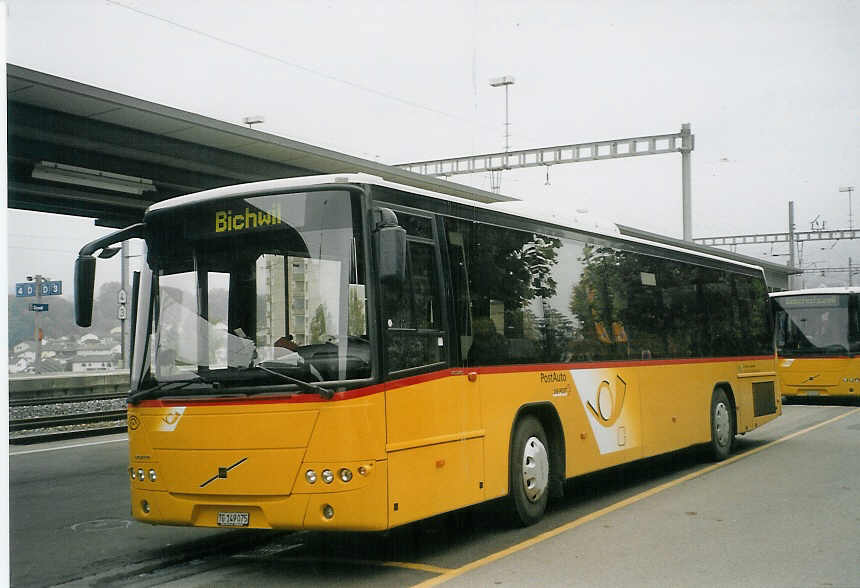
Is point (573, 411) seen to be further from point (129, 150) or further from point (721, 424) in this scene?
point (129, 150)

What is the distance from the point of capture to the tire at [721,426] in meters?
13.8

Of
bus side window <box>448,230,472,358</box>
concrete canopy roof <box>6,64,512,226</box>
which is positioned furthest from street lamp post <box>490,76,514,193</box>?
bus side window <box>448,230,472,358</box>

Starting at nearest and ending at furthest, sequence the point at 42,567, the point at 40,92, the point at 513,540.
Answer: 1. the point at 42,567
2. the point at 513,540
3. the point at 40,92

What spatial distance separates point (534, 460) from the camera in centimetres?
911

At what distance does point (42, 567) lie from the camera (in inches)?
312

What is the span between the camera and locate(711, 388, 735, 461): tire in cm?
1379

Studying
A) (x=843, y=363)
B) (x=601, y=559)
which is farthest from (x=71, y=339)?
(x=843, y=363)

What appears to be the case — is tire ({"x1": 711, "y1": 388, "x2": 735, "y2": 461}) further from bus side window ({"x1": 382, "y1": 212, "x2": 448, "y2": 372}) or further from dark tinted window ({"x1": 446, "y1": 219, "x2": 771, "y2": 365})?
bus side window ({"x1": 382, "y1": 212, "x2": 448, "y2": 372})

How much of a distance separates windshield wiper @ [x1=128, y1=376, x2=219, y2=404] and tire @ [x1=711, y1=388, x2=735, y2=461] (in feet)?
28.3

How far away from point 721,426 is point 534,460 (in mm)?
5966

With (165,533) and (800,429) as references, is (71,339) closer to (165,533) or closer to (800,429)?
(165,533)

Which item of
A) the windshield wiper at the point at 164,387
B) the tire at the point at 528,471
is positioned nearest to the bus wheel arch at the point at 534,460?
the tire at the point at 528,471

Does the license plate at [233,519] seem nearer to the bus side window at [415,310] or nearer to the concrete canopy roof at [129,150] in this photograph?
the bus side window at [415,310]

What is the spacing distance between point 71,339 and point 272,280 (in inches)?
648
